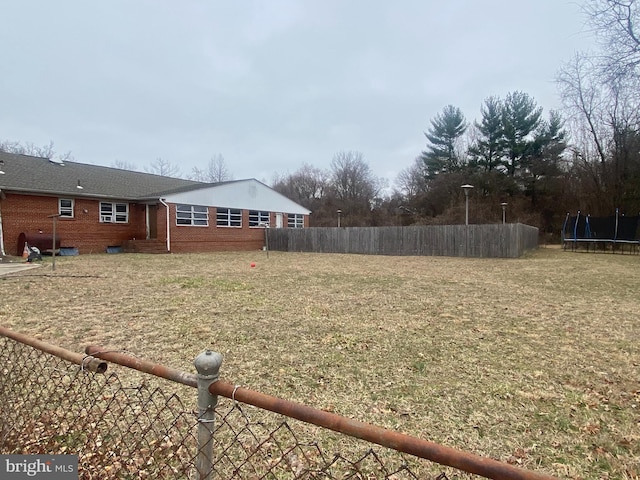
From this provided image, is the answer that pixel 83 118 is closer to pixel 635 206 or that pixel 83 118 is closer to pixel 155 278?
pixel 155 278

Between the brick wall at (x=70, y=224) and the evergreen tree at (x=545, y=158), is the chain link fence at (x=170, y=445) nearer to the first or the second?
the brick wall at (x=70, y=224)

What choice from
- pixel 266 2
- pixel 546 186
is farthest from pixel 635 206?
pixel 266 2

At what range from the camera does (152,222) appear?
1933 centimetres

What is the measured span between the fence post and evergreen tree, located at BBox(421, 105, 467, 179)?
35.0m

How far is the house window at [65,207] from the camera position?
16531 millimetres

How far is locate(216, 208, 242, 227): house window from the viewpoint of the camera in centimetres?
2161

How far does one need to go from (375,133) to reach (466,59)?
23471mm

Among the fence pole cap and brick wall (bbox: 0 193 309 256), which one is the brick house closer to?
brick wall (bbox: 0 193 309 256)

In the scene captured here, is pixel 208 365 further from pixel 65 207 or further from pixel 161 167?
pixel 161 167

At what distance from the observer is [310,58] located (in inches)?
671

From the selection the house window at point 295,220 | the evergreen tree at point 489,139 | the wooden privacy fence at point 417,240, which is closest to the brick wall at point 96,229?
the wooden privacy fence at point 417,240

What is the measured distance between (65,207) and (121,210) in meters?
2.62

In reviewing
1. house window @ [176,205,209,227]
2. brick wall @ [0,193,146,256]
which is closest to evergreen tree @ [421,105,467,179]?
house window @ [176,205,209,227]

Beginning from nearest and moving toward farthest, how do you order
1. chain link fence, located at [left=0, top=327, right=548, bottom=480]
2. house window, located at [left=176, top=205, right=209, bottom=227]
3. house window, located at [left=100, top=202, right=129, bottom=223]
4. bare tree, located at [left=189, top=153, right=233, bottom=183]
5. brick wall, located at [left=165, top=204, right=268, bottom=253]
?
chain link fence, located at [left=0, top=327, right=548, bottom=480], house window, located at [left=100, top=202, right=129, bottom=223], brick wall, located at [left=165, top=204, right=268, bottom=253], house window, located at [left=176, top=205, right=209, bottom=227], bare tree, located at [left=189, top=153, right=233, bottom=183]
